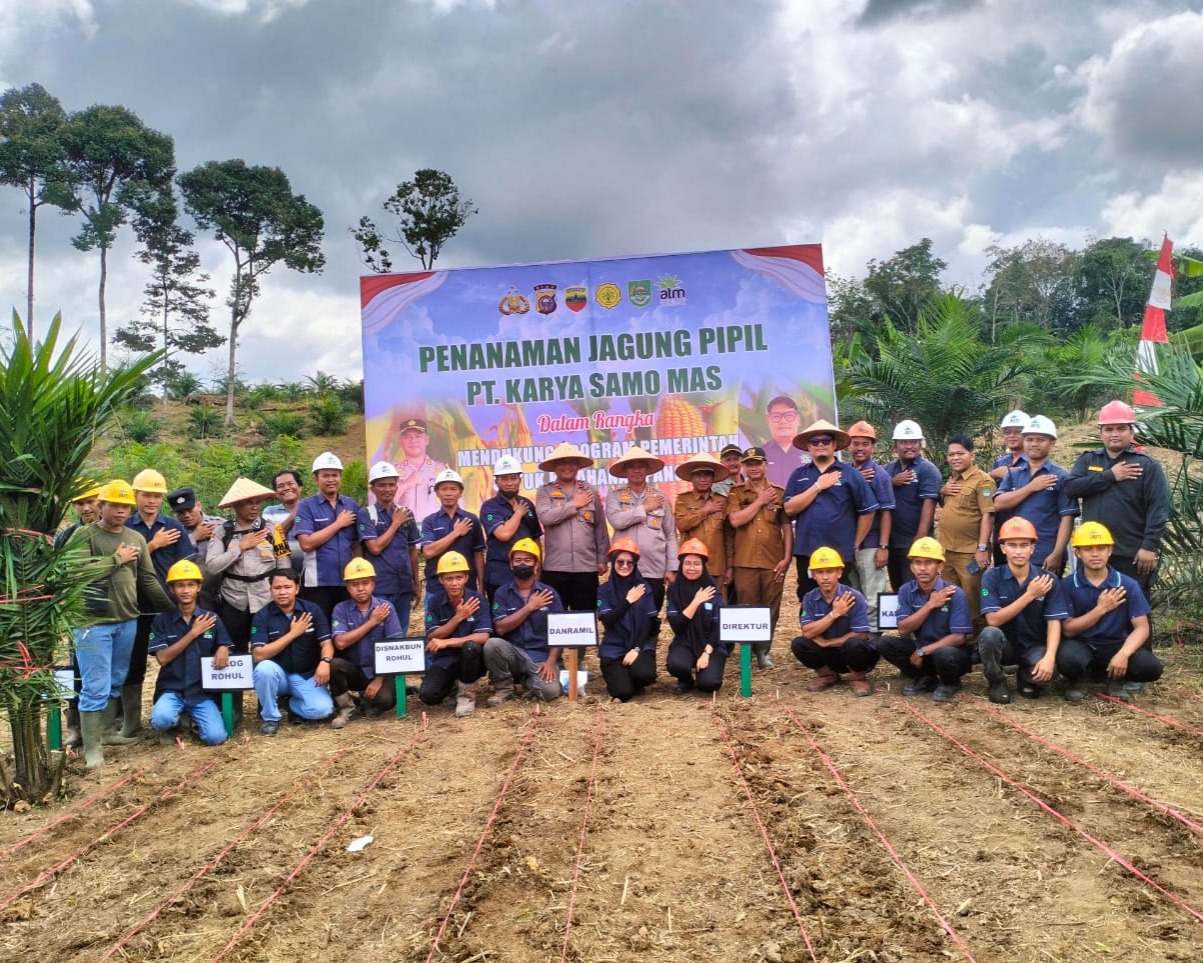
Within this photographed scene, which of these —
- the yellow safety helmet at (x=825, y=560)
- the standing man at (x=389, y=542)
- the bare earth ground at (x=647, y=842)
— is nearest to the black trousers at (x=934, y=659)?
the bare earth ground at (x=647, y=842)

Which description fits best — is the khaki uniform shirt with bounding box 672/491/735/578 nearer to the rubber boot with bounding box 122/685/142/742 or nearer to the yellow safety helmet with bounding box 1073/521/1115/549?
the yellow safety helmet with bounding box 1073/521/1115/549

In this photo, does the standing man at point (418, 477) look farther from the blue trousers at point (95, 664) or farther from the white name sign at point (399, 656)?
the blue trousers at point (95, 664)

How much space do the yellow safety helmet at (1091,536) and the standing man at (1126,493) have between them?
0.35 metres

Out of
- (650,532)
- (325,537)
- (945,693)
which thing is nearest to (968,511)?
(945,693)

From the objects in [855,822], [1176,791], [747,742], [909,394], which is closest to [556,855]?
[855,822]

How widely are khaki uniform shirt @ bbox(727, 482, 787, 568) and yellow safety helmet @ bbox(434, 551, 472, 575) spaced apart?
6.46 ft

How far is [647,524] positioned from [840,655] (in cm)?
157

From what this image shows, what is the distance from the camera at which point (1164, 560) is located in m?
6.68

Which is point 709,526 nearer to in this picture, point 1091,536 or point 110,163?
point 1091,536

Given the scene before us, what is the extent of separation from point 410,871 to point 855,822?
187 cm

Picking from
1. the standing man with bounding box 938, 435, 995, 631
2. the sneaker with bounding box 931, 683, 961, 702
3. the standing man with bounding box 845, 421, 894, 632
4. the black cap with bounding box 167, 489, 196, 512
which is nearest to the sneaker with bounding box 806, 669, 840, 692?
the standing man with bounding box 845, 421, 894, 632

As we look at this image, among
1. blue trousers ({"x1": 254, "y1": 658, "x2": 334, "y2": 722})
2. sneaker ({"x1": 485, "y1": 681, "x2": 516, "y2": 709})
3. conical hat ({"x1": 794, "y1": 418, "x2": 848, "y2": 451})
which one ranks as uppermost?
conical hat ({"x1": 794, "y1": 418, "x2": 848, "y2": 451})

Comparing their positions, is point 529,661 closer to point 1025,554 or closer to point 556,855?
point 556,855

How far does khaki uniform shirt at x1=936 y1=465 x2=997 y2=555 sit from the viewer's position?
638 cm
